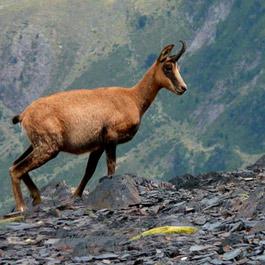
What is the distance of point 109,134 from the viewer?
83.2ft

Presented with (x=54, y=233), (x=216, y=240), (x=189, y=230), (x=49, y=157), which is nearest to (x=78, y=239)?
(x=54, y=233)

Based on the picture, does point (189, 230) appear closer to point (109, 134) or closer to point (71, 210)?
point (71, 210)

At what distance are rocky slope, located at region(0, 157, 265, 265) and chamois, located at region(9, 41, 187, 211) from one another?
119 cm

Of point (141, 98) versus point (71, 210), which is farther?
point (141, 98)

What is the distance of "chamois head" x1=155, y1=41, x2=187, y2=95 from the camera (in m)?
27.6

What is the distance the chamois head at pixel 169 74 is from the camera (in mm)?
27594

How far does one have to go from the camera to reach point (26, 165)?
25438 millimetres

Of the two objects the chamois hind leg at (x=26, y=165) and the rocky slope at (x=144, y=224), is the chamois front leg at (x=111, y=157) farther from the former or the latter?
the chamois hind leg at (x=26, y=165)

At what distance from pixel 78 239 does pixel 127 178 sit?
513 cm

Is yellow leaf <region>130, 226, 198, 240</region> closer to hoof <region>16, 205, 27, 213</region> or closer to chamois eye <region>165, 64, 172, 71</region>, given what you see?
hoof <region>16, 205, 27, 213</region>

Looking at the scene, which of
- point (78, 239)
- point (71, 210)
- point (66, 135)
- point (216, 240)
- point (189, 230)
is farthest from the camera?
point (66, 135)

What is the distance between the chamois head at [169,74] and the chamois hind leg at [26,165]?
4781 mm

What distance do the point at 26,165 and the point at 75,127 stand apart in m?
1.74

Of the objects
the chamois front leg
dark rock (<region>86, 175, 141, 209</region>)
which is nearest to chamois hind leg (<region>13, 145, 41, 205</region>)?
the chamois front leg
